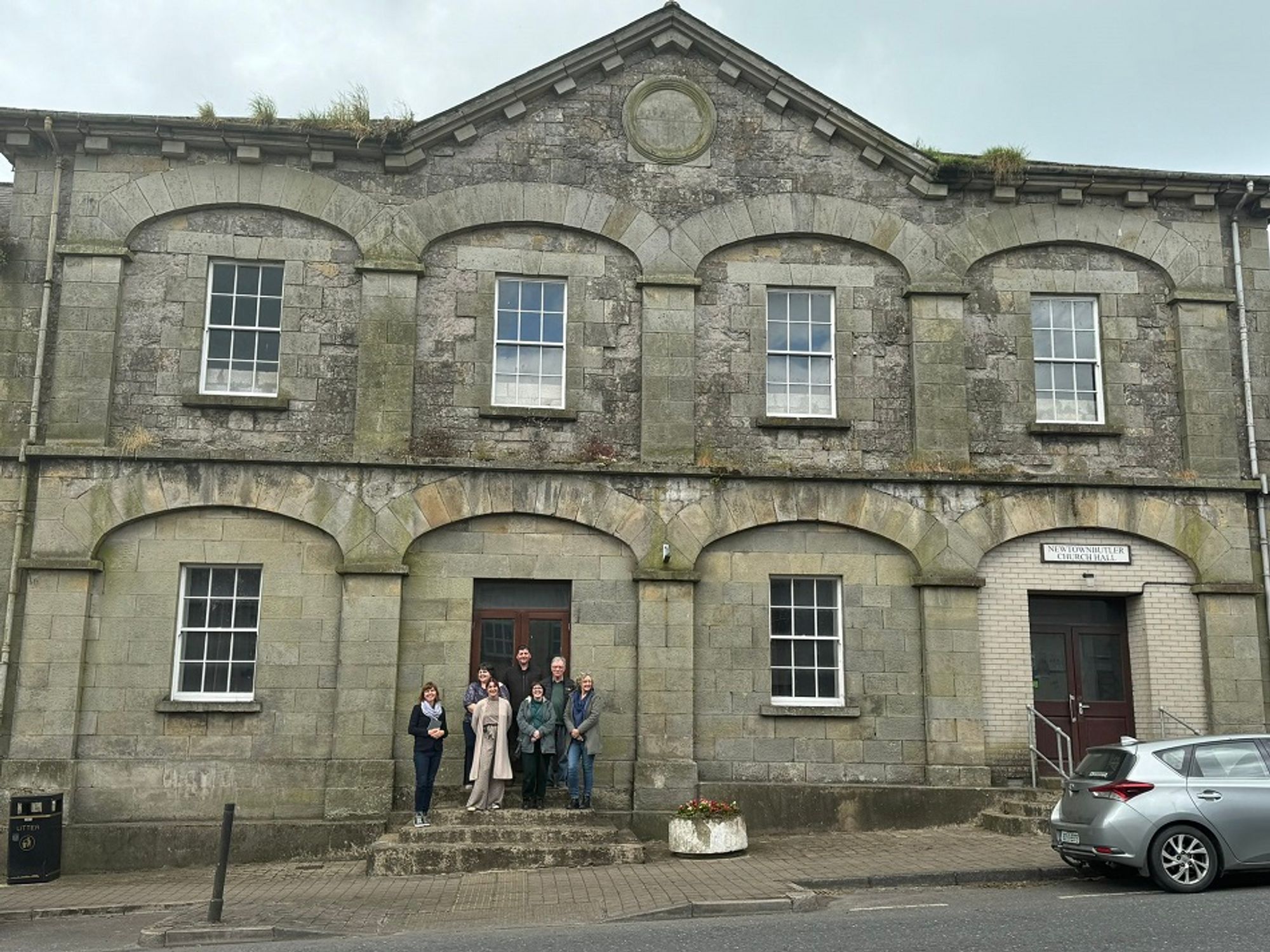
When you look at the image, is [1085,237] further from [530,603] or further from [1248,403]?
[530,603]

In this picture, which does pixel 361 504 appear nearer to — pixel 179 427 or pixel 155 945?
pixel 179 427

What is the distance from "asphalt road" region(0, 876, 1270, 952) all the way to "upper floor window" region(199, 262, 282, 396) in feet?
23.1

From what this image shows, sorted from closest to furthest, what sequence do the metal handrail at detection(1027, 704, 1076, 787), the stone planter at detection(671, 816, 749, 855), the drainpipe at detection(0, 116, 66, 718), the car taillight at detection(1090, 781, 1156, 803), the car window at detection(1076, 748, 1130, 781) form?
the car taillight at detection(1090, 781, 1156, 803)
the car window at detection(1076, 748, 1130, 781)
the stone planter at detection(671, 816, 749, 855)
the drainpipe at detection(0, 116, 66, 718)
the metal handrail at detection(1027, 704, 1076, 787)

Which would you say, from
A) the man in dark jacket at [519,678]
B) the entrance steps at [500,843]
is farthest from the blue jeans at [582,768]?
the man in dark jacket at [519,678]

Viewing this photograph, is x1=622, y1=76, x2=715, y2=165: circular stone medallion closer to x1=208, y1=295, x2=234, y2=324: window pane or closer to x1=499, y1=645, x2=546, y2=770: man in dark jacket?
x1=208, y1=295, x2=234, y2=324: window pane

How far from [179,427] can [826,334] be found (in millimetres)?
8989

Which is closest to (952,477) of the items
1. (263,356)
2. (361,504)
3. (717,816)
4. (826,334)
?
(826,334)

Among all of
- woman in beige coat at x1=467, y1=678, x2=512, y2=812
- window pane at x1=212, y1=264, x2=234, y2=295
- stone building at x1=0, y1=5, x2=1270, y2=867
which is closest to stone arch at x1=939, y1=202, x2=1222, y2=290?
stone building at x1=0, y1=5, x2=1270, y2=867

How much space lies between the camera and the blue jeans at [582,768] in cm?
1480

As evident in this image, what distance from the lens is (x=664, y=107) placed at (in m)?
17.0

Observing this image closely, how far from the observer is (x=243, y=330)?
16.0m

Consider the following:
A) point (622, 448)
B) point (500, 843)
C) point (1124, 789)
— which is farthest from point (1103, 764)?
point (622, 448)

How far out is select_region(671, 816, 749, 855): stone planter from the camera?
45.0 feet

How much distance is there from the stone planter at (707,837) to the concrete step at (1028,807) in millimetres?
3687
